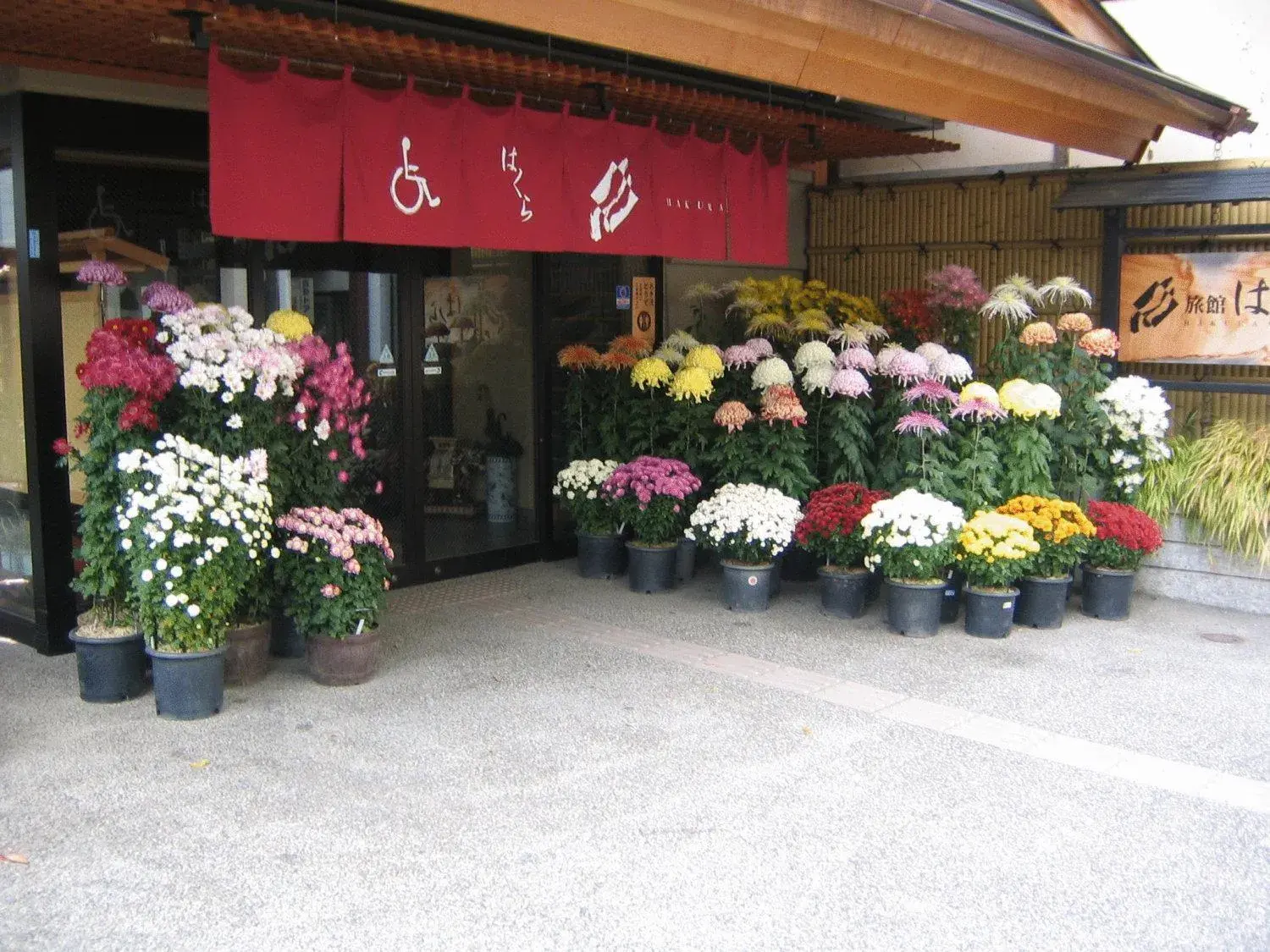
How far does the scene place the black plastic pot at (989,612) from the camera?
26.0 ft

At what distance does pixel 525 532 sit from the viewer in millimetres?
10250

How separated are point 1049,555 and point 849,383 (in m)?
1.78

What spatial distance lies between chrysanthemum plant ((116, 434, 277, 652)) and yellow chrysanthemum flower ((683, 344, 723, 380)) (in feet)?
12.4

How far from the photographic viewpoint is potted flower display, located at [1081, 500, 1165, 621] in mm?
8281

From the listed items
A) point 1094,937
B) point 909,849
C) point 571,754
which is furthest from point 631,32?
point 1094,937

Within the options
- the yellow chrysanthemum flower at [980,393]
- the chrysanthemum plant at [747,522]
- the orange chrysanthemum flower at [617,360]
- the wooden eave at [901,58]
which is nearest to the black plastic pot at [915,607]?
the chrysanthemum plant at [747,522]

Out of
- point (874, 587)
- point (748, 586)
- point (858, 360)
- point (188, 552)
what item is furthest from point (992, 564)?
point (188, 552)

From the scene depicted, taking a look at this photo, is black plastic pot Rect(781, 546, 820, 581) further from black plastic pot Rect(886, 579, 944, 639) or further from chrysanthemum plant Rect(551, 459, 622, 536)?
black plastic pot Rect(886, 579, 944, 639)

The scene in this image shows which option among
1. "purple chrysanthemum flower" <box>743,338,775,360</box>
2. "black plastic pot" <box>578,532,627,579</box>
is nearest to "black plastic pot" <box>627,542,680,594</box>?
"black plastic pot" <box>578,532,627,579</box>

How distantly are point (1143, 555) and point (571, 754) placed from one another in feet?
15.9

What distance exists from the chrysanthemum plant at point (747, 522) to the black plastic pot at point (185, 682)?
139 inches

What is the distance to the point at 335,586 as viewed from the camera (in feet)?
21.9

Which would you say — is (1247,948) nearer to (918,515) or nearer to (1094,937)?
(1094,937)

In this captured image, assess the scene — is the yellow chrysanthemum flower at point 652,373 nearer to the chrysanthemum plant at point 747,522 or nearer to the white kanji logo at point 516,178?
the chrysanthemum plant at point 747,522
